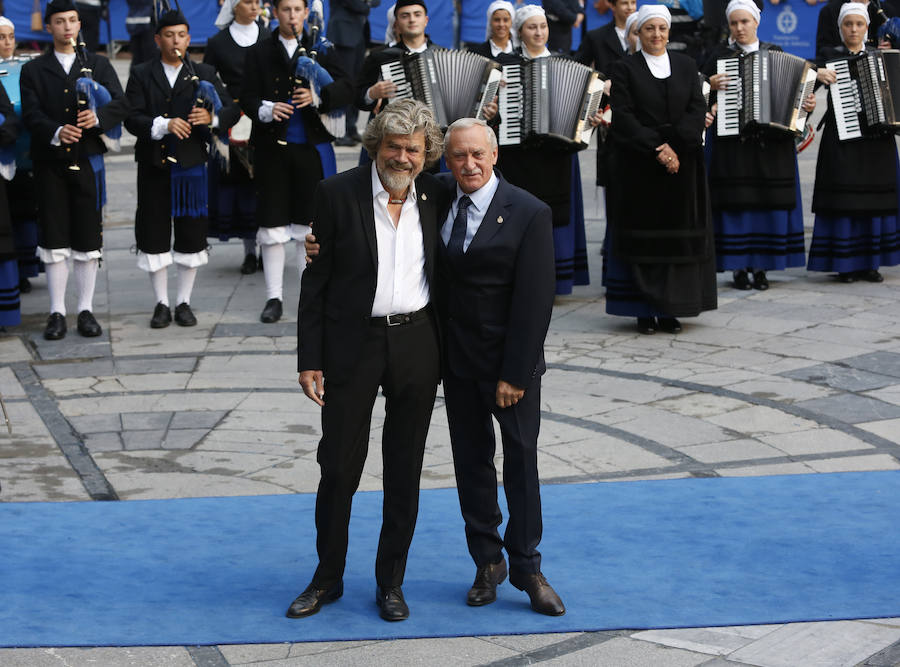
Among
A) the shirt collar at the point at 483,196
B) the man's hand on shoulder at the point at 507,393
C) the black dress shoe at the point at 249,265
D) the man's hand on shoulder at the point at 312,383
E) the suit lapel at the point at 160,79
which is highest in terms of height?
the suit lapel at the point at 160,79

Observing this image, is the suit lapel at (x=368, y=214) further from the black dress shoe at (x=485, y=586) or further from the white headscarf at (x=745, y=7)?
the white headscarf at (x=745, y=7)

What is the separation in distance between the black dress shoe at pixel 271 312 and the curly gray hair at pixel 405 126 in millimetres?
4709

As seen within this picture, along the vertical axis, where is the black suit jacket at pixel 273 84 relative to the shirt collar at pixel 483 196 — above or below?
above

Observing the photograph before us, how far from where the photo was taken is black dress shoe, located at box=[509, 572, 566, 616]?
477 cm

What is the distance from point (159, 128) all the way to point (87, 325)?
1.27 m

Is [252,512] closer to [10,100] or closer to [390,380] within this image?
[390,380]

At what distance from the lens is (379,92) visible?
8969mm

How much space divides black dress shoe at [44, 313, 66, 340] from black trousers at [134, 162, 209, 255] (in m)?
0.64

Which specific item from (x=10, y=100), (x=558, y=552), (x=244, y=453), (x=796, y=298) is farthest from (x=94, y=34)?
(x=558, y=552)

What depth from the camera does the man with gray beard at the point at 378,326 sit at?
4.64m

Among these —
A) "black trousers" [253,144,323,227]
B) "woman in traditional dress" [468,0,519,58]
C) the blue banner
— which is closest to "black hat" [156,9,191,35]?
"black trousers" [253,144,323,227]

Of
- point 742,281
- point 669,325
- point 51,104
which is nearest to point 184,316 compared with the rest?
point 51,104

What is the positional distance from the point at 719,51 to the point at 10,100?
4459 mm

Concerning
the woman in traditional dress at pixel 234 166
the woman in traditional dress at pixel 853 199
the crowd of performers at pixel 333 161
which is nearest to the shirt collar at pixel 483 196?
the crowd of performers at pixel 333 161
